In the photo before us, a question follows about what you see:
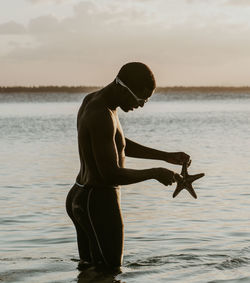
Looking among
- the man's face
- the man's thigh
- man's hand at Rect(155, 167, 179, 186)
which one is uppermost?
the man's face

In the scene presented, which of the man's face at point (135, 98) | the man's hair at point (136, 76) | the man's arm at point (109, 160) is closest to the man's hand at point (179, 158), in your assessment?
the man's arm at point (109, 160)

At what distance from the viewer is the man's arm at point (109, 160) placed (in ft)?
24.3

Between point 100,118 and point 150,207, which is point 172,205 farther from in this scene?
point 100,118

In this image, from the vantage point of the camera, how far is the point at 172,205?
49.8 ft

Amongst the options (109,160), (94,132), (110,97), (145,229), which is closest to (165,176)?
(109,160)

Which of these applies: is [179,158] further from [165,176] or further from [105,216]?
[105,216]

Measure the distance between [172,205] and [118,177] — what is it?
7842 millimetres

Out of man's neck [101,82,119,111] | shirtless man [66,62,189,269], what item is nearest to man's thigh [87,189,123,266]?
shirtless man [66,62,189,269]

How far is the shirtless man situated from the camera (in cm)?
743

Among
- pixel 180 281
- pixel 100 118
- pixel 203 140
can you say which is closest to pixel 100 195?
pixel 100 118

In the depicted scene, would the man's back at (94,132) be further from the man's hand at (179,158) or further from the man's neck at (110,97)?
the man's hand at (179,158)

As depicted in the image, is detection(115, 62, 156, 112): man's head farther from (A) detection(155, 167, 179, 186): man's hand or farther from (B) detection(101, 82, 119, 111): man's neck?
(A) detection(155, 167, 179, 186): man's hand

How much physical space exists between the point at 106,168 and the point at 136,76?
2.71 feet

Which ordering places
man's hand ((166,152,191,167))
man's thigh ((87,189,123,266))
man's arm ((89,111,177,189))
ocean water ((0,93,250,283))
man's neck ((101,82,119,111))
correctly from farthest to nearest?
ocean water ((0,93,250,283)) → man's hand ((166,152,191,167)) → man's thigh ((87,189,123,266)) → man's neck ((101,82,119,111)) → man's arm ((89,111,177,189))
